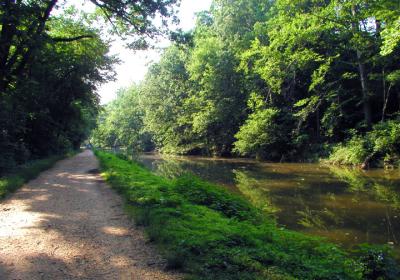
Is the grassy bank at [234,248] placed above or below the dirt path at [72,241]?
above

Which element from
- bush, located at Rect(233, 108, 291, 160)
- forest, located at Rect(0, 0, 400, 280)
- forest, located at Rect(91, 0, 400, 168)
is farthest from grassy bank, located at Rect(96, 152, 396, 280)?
bush, located at Rect(233, 108, 291, 160)

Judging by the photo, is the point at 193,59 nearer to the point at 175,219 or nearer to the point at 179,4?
the point at 179,4

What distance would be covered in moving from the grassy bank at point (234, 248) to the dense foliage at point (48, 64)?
9616mm

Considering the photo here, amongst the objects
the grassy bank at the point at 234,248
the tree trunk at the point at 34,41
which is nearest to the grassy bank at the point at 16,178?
the tree trunk at the point at 34,41

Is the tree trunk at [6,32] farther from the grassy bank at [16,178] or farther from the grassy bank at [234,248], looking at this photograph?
the grassy bank at [234,248]

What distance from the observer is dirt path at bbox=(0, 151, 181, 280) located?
201 inches

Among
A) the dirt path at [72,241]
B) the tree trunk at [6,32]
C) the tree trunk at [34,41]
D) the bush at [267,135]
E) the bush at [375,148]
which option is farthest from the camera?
the bush at [267,135]

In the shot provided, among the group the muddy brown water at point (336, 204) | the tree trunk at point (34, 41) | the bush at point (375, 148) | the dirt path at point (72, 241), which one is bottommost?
the dirt path at point (72, 241)

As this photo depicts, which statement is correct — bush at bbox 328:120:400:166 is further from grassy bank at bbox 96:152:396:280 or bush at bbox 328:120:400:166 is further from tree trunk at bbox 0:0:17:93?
tree trunk at bbox 0:0:17:93

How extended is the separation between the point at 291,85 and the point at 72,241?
3124 cm

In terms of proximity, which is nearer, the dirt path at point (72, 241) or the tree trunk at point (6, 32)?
the dirt path at point (72, 241)

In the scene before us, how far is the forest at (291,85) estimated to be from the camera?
80.1ft

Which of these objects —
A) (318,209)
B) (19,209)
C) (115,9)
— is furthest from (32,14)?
(318,209)

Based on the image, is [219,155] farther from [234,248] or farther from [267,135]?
Result: [234,248]
